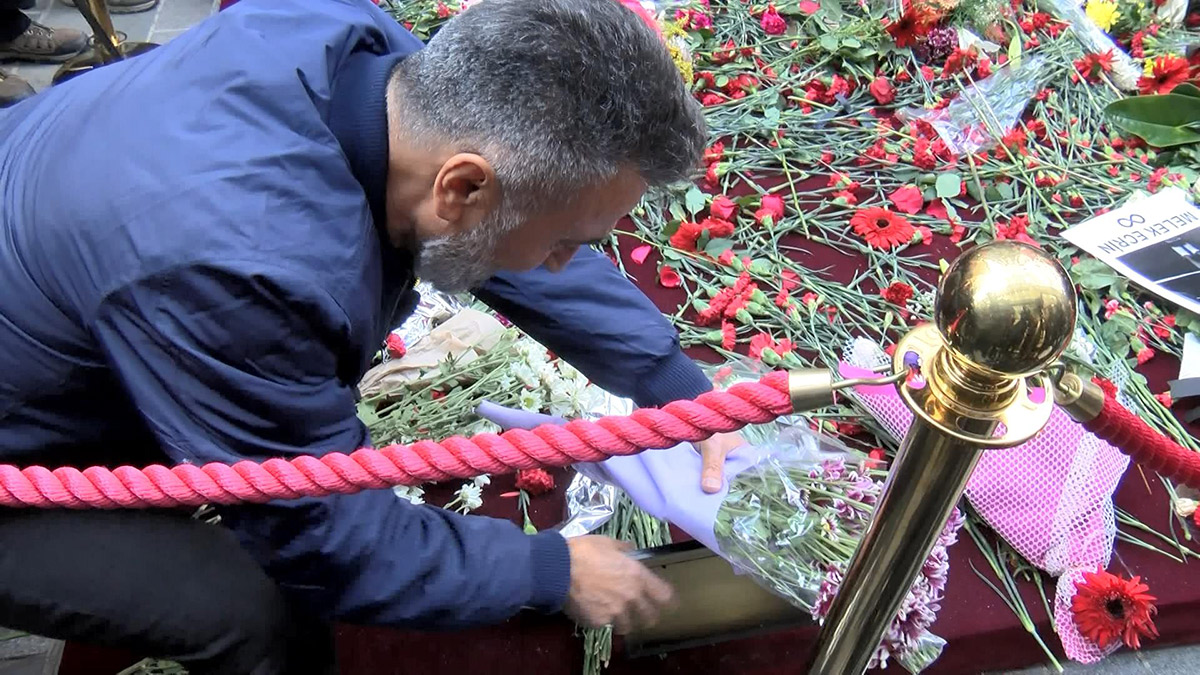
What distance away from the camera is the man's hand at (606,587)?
1.17 metres

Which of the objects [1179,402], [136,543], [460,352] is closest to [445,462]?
[136,543]

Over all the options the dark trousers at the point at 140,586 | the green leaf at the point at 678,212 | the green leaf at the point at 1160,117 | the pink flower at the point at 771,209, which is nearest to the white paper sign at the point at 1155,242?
the green leaf at the point at 1160,117

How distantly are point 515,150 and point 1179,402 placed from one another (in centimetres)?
145

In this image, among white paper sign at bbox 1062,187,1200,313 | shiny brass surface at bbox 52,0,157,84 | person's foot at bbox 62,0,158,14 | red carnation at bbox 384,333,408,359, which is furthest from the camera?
person's foot at bbox 62,0,158,14

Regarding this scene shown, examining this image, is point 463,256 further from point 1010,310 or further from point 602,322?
point 1010,310

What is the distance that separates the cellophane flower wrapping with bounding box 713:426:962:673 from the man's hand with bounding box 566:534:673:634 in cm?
14

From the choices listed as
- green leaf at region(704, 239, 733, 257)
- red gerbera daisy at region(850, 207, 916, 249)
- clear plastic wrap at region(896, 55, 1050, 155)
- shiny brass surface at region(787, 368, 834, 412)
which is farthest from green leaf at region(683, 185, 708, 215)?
shiny brass surface at region(787, 368, 834, 412)

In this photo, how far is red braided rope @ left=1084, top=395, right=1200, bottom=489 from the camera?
80 centimetres

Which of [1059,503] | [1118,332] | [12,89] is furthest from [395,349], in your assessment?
[12,89]

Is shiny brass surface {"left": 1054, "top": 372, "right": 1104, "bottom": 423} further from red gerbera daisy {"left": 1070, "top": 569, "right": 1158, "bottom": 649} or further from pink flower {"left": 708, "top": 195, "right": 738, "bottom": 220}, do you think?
pink flower {"left": 708, "top": 195, "right": 738, "bottom": 220}

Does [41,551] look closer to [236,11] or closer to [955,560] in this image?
[236,11]

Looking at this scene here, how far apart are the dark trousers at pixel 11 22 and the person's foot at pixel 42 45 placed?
0.9 inches

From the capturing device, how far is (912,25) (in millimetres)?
2375

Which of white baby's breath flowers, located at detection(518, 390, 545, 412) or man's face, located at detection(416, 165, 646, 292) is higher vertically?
man's face, located at detection(416, 165, 646, 292)
